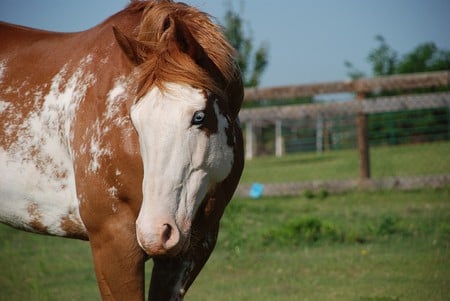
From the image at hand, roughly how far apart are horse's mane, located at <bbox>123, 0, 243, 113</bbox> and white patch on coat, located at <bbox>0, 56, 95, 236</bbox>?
43cm

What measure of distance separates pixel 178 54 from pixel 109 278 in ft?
3.57

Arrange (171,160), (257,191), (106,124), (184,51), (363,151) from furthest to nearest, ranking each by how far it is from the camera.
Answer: (257,191)
(363,151)
(106,124)
(184,51)
(171,160)

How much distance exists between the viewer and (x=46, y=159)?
11.1 ft

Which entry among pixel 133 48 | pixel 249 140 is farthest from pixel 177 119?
pixel 249 140

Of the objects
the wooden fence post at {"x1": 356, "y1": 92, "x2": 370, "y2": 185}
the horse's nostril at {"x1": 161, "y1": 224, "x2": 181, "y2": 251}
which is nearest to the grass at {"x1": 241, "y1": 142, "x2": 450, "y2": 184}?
the wooden fence post at {"x1": 356, "y1": 92, "x2": 370, "y2": 185}

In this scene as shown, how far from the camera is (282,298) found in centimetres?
515

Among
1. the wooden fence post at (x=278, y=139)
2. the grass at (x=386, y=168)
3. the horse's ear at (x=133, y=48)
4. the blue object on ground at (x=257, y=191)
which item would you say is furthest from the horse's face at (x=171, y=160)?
the wooden fence post at (x=278, y=139)

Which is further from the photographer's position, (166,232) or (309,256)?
(309,256)

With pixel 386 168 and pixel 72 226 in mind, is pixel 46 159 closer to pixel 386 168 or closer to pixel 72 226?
pixel 72 226

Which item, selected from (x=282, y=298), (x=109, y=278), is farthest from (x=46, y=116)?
(x=282, y=298)

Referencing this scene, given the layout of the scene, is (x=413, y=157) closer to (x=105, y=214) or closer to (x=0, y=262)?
(x=0, y=262)

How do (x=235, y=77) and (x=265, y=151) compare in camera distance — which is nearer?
(x=235, y=77)

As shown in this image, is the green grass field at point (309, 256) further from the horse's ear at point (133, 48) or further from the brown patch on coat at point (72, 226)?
the horse's ear at point (133, 48)

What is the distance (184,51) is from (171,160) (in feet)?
1.71
